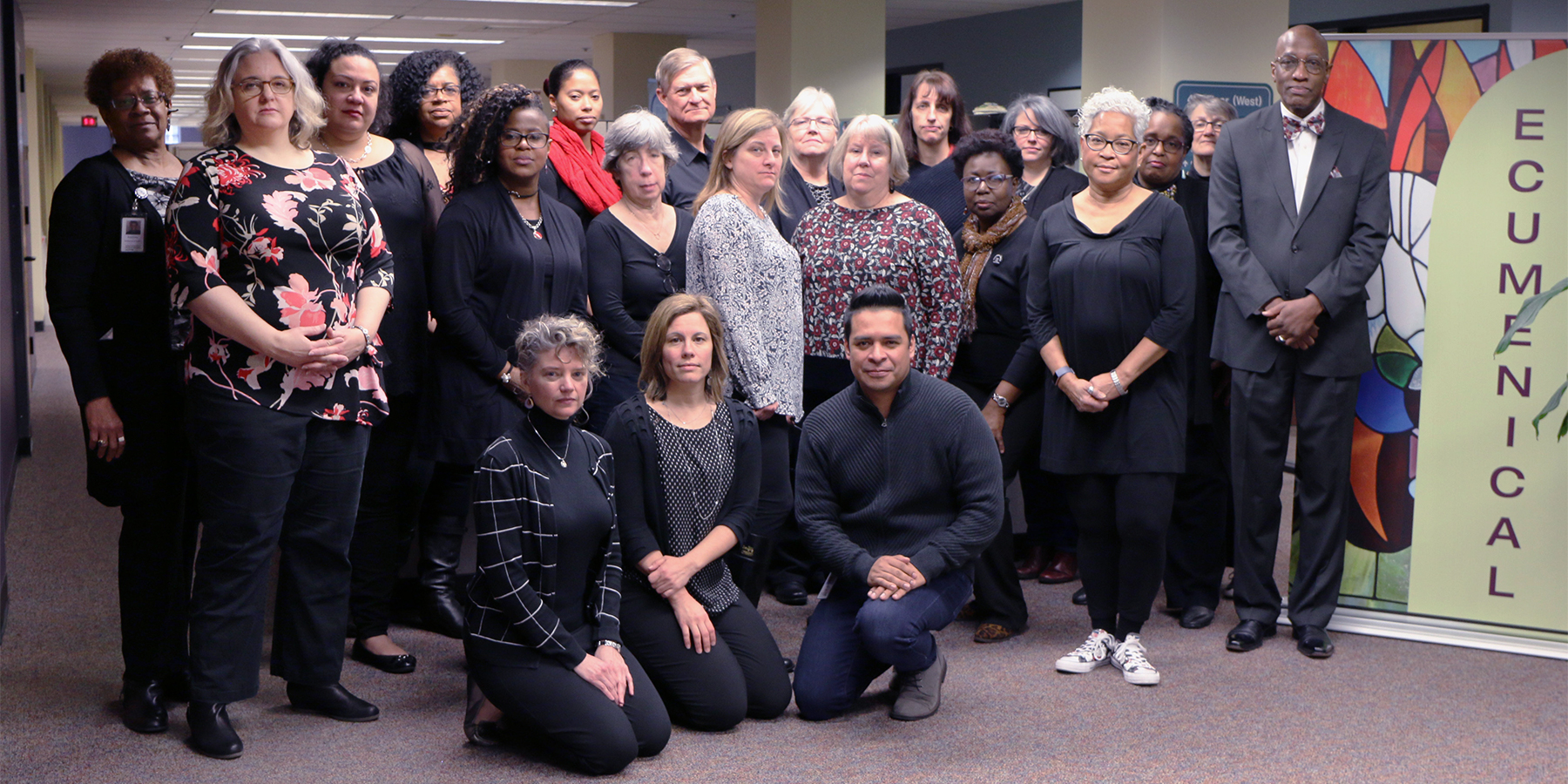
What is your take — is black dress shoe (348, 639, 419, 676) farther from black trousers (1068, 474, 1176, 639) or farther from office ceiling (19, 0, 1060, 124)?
office ceiling (19, 0, 1060, 124)

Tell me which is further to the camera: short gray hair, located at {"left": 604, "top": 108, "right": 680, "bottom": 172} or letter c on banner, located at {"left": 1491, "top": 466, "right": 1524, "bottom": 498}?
letter c on banner, located at {"left": 1491, "top": 466, "right": 1524, "bottom": 498}

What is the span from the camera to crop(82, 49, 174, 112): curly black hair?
2.88 meters

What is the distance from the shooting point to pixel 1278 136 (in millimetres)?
3578

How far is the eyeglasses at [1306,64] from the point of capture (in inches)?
139

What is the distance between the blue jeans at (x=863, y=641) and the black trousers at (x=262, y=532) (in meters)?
1.10

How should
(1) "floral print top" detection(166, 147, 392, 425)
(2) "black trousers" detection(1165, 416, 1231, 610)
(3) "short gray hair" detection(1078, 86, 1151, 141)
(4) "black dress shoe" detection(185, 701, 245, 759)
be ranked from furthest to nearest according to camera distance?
(2) "black trousers" detection(1165, 416, 1231, 610), (3) "short gray hair" detection(1078, 86, 1151, 141), (4) "black dress shoe" detection(185, 701, 245, 759), (1) "floral print top" detection(166, 147, 392, 425)

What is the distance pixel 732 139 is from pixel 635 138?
266 mm

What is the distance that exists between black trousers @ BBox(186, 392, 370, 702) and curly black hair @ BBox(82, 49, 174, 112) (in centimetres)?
77

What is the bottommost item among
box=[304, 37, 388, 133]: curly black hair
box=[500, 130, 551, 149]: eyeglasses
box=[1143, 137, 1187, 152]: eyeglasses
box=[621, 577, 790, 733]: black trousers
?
box=[621, 577, 790, 733]: black trousers

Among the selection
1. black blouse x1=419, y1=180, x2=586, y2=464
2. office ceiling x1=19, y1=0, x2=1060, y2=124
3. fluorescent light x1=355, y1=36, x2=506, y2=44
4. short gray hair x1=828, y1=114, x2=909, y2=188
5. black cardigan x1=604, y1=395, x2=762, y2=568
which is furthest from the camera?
fluorescent light x1=355, y1=36, x2=506, y2=44

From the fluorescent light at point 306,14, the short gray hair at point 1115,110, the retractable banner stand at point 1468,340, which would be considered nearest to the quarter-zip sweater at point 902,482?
the short gray hair at point 1115,110

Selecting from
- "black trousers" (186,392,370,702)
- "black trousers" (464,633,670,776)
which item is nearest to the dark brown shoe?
"black trousers" (464,633,670,776)

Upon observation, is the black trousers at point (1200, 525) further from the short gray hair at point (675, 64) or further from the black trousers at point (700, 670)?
the short gray hair at point (675, 64)

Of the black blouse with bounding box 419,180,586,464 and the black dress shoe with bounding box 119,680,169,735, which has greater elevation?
the black blouse with bounding box 419,180,586,464
